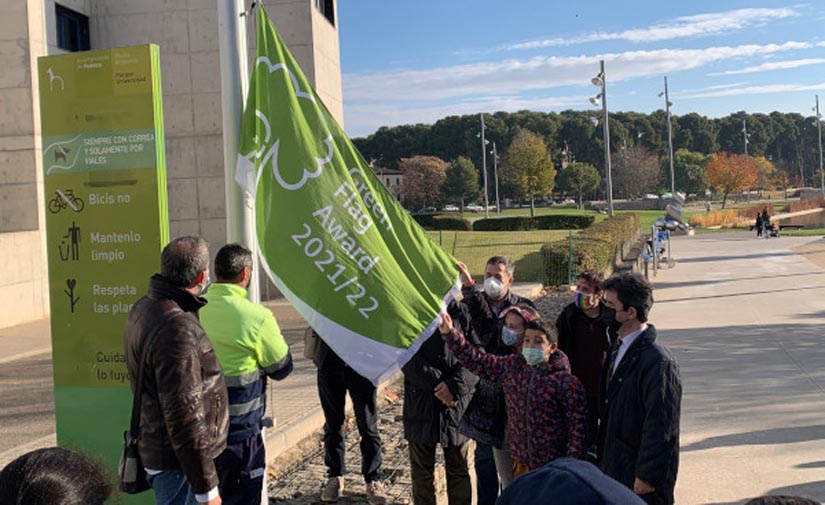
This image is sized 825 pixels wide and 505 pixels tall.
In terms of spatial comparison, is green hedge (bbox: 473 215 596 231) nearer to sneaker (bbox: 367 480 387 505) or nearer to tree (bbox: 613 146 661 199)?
tree (bbox: 613 146 661 199)

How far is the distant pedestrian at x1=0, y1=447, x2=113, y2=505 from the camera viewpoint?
5.39 ft

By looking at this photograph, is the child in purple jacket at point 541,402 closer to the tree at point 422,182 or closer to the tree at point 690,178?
the tree at point 422,182

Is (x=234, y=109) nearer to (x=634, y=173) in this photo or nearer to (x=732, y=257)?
(x=732, y=257)

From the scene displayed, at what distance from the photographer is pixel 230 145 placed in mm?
4465

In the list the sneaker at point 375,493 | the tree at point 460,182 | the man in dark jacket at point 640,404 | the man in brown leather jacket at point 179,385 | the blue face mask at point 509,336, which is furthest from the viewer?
the tree at point 460,182

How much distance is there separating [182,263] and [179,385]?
556 millimetres

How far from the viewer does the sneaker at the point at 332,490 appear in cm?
560

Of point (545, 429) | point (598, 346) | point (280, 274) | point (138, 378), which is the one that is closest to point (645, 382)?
point (545, 429)

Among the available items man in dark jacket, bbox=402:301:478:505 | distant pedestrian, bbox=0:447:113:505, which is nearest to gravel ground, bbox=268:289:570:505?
man in dark jacket, bbox=402:301:478:505

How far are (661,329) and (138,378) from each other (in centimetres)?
1167

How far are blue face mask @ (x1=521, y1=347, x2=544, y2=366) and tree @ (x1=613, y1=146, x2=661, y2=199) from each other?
78813mm

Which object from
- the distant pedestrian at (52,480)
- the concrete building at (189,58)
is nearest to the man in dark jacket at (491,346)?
the distant pedestrian at (52,480)

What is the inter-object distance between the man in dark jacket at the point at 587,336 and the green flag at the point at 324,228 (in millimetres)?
1370

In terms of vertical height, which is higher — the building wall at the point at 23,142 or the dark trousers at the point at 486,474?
the building wall at the point at 23,142
